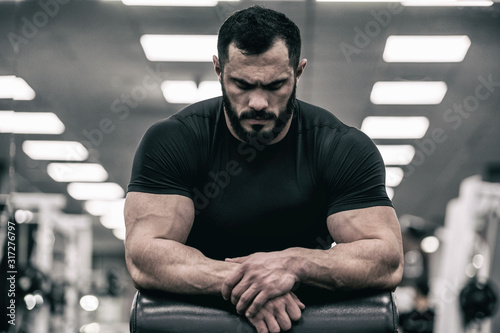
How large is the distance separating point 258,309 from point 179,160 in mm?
419

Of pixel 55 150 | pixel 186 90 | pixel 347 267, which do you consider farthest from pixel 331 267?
pixel 55 150

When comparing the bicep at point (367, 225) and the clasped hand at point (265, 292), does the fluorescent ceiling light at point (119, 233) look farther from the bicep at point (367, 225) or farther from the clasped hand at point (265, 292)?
the clasped hand at point (265, 292)

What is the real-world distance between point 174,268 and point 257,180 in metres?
0.31

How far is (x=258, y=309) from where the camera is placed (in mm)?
1220

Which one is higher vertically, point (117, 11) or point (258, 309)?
point (117, 11)

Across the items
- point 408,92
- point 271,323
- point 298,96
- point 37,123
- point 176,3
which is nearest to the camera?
point 271,323

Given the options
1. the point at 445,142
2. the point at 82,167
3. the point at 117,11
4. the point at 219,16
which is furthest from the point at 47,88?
the point at 445,142

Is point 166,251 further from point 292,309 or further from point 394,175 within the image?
point 394,175

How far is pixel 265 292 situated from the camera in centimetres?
124

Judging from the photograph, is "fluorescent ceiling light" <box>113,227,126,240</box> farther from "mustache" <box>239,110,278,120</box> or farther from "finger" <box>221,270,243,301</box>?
"finger" <box>221,270,243,301</box>

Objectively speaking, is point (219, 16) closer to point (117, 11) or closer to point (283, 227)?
point (117, 11)

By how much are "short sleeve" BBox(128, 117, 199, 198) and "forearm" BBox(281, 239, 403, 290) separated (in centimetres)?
32

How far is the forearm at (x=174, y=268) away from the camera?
1.26 m

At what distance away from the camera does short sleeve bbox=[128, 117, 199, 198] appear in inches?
56.0
